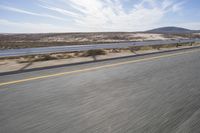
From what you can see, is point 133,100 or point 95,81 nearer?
point 133,100

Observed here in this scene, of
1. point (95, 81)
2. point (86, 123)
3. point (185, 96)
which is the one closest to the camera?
point (86, 123)

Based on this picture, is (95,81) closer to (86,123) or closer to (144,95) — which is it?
(144,95)

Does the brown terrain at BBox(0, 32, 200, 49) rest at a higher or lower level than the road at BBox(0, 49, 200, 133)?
higher

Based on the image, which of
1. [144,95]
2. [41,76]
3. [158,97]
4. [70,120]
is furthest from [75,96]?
[41,76]

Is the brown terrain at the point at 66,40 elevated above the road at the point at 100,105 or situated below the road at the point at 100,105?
above

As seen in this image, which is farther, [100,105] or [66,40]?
[66,40]

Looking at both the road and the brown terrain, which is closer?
the road

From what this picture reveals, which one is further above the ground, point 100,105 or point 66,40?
point 66,40

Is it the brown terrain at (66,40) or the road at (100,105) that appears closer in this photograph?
the road at (100,105)
